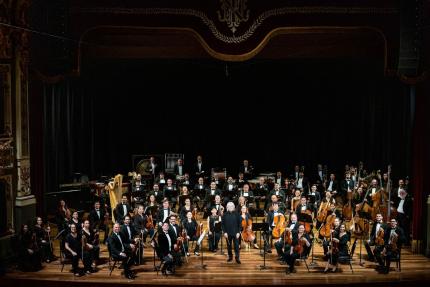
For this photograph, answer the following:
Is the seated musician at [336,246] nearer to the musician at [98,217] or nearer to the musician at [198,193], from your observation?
the musician at [198,193]

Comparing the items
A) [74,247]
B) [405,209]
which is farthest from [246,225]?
[405,209]

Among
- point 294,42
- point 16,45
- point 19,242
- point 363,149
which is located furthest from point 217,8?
point 363,149

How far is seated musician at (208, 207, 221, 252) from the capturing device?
Result: 13.2 m

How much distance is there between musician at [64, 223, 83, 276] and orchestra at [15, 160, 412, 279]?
0.02 metres

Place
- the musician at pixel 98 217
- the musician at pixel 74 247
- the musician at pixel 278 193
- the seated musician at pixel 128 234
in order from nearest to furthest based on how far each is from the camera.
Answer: the musician at pixel 74 247, the seated musician at pixel 128 234, the musician at pixel 98 217, the musician at pixel 278 193

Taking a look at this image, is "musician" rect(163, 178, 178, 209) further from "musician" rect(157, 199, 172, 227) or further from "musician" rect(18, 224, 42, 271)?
"musician" rect(18, 224, 42, 271)

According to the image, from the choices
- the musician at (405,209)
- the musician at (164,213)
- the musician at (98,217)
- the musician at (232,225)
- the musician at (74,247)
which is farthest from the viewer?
the musician at (405,209)

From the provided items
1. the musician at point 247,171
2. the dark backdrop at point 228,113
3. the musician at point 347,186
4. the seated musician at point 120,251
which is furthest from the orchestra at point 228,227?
the dark backdrop at point 228,113

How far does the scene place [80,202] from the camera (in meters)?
16.4

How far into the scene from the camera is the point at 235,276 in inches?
479

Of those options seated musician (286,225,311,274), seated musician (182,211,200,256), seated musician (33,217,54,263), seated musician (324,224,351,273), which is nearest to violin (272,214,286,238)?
seated musician (286,225,311,274)

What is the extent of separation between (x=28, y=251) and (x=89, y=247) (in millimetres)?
1493

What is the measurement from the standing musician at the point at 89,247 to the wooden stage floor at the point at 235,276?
248mm

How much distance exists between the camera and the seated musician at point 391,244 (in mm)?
12305
